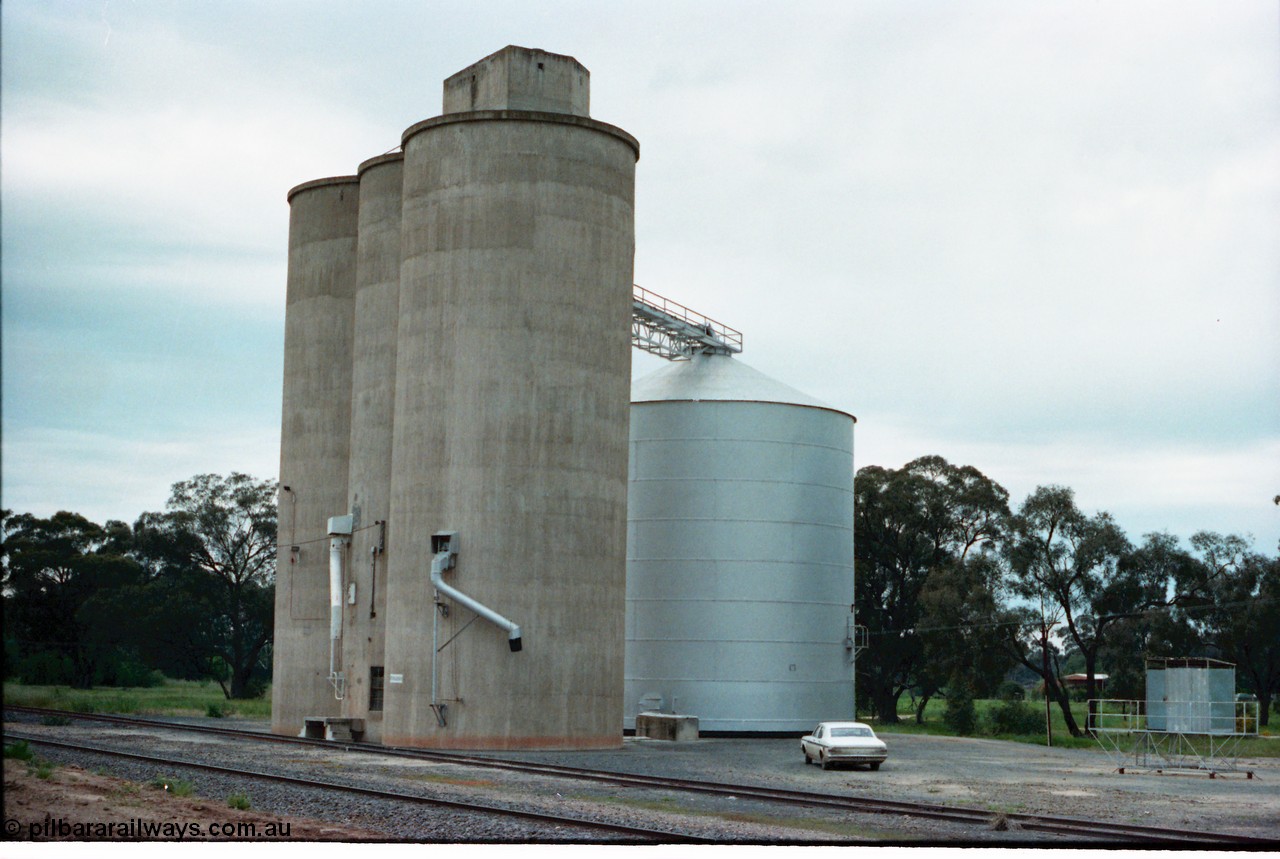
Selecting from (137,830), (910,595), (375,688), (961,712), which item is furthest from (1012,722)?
(137,830)

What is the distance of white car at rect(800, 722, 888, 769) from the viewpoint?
1353 inches

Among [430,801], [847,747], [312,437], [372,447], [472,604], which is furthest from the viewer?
[312,437]

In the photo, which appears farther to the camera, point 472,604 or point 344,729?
point 344,729

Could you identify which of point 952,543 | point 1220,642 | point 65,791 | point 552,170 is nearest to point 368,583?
point 552,170

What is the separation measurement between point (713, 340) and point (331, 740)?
75.0 ft

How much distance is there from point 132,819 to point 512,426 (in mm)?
21899

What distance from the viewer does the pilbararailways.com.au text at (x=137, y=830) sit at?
17.6 meters

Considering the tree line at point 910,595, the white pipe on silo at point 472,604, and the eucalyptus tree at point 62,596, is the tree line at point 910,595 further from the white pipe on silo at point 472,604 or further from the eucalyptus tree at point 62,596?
the white pipe on silo at point 472,604

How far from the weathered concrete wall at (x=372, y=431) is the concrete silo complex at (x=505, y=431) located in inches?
6.4

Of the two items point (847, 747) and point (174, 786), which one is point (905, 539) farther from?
point (174, 786)

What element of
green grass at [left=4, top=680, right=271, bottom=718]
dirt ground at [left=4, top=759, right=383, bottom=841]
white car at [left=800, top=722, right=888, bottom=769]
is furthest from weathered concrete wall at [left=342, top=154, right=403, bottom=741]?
dirt ground at [left=4, top=759, right=383, bottom=841]

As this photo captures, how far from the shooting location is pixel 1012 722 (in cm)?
6775

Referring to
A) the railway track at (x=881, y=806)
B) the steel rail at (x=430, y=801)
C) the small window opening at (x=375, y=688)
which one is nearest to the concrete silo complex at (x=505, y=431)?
the small window opening at (x=375, y=688)

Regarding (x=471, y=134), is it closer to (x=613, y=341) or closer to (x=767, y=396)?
(x=613, y=341)
